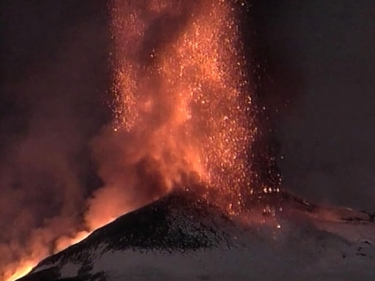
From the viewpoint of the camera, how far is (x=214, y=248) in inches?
62.6

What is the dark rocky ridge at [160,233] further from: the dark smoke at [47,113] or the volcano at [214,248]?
the dark smoke at [47,113]

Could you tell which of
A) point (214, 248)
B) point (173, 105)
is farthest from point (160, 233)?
point (173, 105)

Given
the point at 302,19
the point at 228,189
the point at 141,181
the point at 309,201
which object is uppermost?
the point at 302,19

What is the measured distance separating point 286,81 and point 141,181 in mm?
558

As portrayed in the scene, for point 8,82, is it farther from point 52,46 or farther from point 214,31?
point 214,31

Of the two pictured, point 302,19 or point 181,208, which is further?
point 302,19

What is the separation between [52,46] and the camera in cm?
206

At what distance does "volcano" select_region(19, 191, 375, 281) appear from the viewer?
4.90 feet

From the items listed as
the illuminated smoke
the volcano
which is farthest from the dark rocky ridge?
the illuminated smoke

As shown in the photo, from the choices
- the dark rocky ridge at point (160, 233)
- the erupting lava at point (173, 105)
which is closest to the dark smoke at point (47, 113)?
the erupting lava at point (173, 105)

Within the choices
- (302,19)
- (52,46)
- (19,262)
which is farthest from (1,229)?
(302,19)

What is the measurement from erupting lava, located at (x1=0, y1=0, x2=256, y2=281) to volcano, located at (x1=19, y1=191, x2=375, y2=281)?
0.33m

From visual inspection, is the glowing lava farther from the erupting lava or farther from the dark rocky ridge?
the dark rocky ridge

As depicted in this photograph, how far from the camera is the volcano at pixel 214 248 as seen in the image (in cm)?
149
